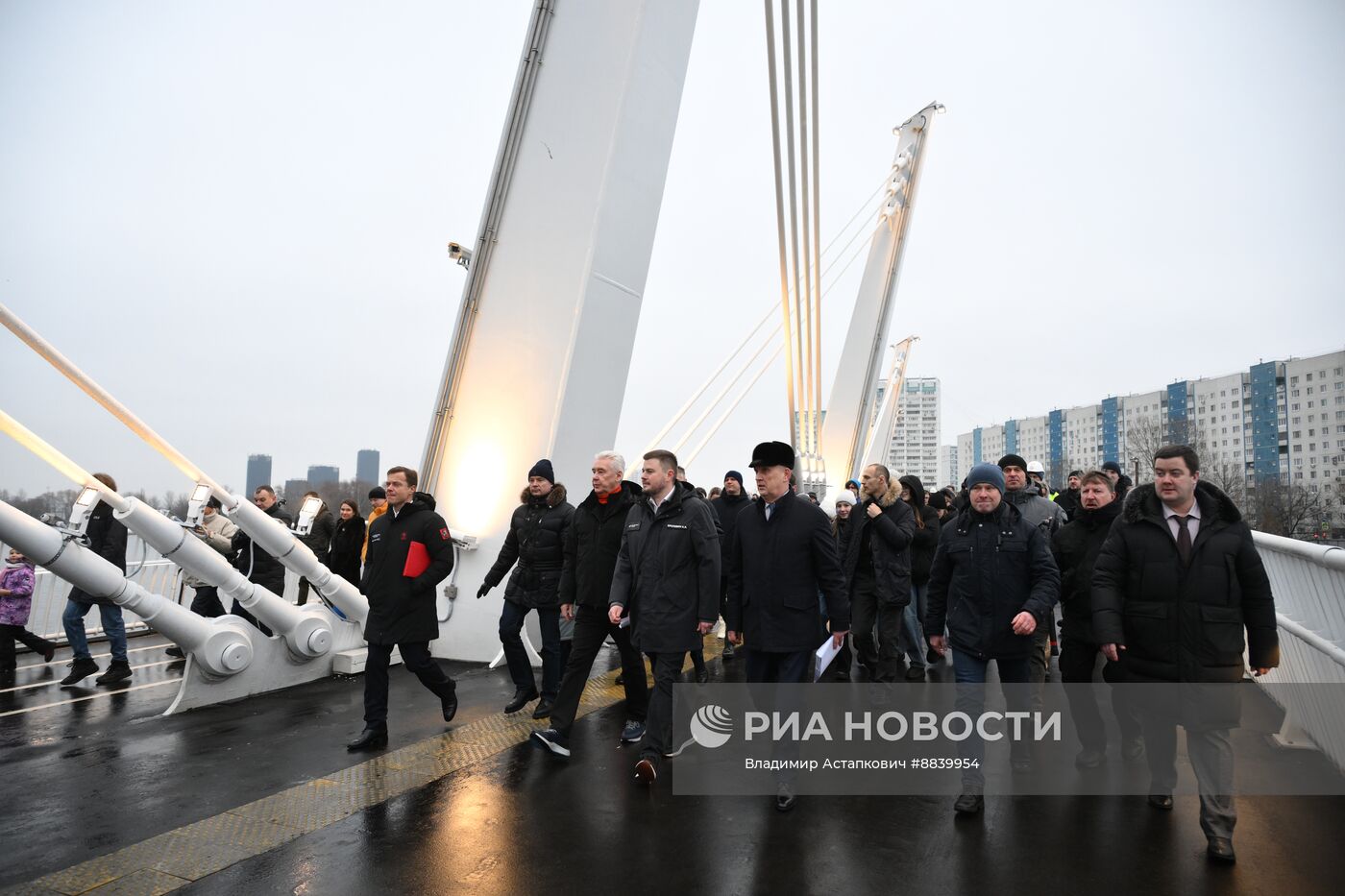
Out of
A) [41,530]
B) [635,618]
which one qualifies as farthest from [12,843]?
[635,618]

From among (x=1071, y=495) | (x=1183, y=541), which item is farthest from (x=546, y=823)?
(x=1071, y=495)

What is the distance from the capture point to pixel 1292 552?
4941mm

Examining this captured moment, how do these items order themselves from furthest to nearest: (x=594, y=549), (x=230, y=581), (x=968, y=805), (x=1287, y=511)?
(x=1287, y=511)
(x=230, y=581)
(x=594, y=549)
(x=968, y=805)

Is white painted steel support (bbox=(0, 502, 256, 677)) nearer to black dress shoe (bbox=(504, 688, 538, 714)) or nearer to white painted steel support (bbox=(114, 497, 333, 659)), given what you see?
white painted steel support (bbox=(114, 497, 333, 659))

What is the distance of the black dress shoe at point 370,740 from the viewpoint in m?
4.75

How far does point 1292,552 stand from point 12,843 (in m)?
7.19

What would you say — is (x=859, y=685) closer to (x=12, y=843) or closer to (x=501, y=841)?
(x=501, y=841)

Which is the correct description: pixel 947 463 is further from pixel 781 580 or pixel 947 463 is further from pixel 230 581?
pixel 781 580

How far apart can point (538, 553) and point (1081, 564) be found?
12.0ft

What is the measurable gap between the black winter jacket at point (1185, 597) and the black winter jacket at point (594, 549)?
9.42 ft

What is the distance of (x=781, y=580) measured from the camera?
4203 millimetres

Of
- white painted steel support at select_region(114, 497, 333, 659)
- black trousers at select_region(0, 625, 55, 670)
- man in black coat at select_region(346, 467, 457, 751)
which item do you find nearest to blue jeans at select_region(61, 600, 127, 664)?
black trousers at select_region(0, 625, 55, 670)

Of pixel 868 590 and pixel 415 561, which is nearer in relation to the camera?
pixel 415 561

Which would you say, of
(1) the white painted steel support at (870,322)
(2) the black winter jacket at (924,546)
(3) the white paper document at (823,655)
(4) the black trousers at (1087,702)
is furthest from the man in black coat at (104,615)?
(1) the white painted steel support at (870,322)
